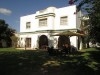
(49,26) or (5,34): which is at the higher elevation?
(49,26)

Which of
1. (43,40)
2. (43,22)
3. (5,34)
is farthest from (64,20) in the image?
(5,34)

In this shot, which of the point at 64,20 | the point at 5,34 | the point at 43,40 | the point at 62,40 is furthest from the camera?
the point at 5,34

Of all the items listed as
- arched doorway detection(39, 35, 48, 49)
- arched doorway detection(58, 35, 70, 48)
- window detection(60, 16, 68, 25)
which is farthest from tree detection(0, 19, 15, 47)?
window detection(60, 16, 68, 25)

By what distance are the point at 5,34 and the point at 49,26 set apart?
1358cm

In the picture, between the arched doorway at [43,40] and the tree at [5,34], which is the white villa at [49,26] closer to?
the arched doorway at [43,40]

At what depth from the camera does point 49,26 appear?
1330 inches

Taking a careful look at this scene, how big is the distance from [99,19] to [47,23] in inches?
858

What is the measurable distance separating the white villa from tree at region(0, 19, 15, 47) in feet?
13.5

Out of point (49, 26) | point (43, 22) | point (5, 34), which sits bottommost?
point (5, 34)

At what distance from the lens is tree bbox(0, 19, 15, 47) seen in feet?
139

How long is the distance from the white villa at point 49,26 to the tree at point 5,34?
4.10 metres

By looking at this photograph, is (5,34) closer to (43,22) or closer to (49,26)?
(43,22)

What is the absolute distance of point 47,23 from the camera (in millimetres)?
34344

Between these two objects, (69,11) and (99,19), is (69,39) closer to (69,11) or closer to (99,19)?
(69,11)
